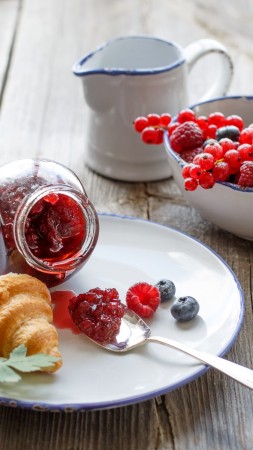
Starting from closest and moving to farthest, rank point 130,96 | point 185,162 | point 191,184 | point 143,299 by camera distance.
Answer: point 143,299 < point 191,184 < point 185,162 < point 130,96

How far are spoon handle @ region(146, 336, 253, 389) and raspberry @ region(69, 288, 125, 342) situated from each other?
0.10m

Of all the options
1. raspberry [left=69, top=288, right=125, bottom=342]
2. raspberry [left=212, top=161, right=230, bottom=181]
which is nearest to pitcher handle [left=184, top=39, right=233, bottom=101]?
Answer: raspberry [left=212, top=161, right=230, bottom=181]

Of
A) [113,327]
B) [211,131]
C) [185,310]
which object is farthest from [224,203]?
[113,327]

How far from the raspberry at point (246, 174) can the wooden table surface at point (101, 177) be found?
0.57ft

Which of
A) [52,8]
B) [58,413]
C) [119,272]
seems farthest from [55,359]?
[52,8]

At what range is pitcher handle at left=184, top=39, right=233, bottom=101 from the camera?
71.4 inches

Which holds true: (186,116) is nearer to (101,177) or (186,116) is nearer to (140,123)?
(140,123)

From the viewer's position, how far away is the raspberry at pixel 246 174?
139 cm

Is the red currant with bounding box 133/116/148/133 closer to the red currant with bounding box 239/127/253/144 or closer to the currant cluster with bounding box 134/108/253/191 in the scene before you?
the currant cluster with bounding box 134/108/253/191

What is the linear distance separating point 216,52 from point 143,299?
2.73 feet

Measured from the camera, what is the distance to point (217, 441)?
40.8 inches

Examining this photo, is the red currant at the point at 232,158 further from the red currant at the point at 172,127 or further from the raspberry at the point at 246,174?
the red currant at the point at 172,127

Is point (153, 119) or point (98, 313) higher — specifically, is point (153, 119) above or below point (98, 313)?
above

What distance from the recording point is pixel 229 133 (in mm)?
1531
